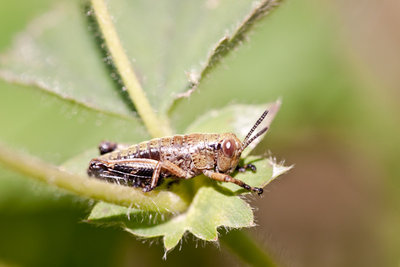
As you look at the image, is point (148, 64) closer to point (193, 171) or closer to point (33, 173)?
point (193, 171)

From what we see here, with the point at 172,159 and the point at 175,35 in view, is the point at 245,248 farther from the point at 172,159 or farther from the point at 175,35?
the point at 175,35

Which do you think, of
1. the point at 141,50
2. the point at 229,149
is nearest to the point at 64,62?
the point at 141,50

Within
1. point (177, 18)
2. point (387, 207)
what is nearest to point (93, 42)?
point (177, 18)

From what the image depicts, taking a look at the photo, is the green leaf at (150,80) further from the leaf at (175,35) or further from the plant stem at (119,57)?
the plant stem at (119,57)

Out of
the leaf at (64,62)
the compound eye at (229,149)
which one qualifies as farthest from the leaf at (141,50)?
the compound eye at (229,149)

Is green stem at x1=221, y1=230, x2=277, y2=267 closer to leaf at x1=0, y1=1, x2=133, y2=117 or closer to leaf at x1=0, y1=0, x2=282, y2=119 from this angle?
leaf at x1=0, y1=0, x2=282, y2=119

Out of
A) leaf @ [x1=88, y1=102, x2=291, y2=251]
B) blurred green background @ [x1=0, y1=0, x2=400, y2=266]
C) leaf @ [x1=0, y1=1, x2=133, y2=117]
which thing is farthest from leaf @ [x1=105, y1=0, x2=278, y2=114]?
blurred green background @ [x1=0, y1=0, x2=400, y2=266]
